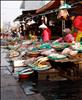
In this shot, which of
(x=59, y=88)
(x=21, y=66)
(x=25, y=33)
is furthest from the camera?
(x=25, y=33)

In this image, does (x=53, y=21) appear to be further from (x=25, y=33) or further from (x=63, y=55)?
(x=25, y=33)

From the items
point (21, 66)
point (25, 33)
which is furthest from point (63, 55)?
point (25, 33)

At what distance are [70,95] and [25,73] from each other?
3407 millimetres

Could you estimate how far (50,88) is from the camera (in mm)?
11383

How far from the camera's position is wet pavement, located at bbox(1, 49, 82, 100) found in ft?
33.1

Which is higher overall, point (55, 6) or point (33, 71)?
point (55, 6)

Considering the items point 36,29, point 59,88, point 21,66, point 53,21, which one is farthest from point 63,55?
point 36,29

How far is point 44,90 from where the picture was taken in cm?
1109

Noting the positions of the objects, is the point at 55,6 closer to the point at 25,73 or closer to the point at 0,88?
the point at 25,73

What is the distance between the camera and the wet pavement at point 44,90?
33.1ft

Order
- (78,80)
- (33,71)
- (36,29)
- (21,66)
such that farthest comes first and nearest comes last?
(36,29), (21,66), (33,71), (78,80)

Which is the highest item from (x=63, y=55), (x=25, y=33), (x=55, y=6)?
(x=55, y=6)

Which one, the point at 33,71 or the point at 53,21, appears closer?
the point at 33,71

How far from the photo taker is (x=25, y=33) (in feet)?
99.1
